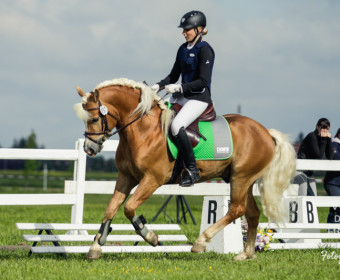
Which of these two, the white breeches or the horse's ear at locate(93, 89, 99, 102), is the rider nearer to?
the white breeches

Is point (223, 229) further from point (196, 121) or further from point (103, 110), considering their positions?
point (103, 110)

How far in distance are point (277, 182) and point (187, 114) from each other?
1.81m

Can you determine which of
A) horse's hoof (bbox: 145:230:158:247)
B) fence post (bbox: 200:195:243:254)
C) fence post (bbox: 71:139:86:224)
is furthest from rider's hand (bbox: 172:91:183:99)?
fence post (bbox: 71:139:86:224)

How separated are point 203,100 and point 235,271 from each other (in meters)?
2.37

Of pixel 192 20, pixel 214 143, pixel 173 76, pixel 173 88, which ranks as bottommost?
pixel 214 143

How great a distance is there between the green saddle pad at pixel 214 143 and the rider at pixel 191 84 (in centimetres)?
25

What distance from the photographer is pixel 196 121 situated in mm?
7684

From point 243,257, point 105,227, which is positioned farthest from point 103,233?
point 243,257

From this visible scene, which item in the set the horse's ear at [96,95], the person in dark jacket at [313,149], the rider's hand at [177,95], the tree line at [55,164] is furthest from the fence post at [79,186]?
the tree line at [55,164]

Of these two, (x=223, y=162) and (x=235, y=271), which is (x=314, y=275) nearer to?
(x=235, y=271)

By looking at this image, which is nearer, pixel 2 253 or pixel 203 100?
pixel 203 100

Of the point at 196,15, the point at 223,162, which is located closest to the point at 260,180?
the point at 223,162

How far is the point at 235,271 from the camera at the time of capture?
21.6 ft

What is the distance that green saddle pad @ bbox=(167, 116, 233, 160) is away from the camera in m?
7.67
